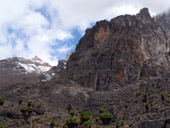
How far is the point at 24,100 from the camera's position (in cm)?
4178

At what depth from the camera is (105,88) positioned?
5084cm

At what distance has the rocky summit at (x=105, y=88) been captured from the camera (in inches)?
1126

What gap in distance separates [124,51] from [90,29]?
17.2 meters

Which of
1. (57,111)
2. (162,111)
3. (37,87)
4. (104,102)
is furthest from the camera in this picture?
(37,87)

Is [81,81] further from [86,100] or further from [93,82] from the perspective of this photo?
[86,100]

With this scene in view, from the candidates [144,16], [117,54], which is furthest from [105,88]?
Answer: [144,16]

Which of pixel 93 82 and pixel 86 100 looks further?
pixel 93 82

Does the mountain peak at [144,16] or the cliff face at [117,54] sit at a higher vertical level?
the mountain peak at [144,16]

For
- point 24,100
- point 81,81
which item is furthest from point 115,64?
point 24,100

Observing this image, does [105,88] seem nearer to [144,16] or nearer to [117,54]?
[117,54]

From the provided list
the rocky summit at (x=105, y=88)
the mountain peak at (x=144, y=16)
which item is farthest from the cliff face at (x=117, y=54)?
the mountain peak at (x=144, y=16)

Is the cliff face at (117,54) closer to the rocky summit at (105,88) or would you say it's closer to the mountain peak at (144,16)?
the rocky summit at (105,88)

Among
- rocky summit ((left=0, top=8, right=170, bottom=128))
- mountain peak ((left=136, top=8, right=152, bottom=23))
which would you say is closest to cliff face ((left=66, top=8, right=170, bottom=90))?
rocky summit ((left=0, top=8, right=170, bottom=128))

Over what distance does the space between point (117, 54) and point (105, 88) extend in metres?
9.60
